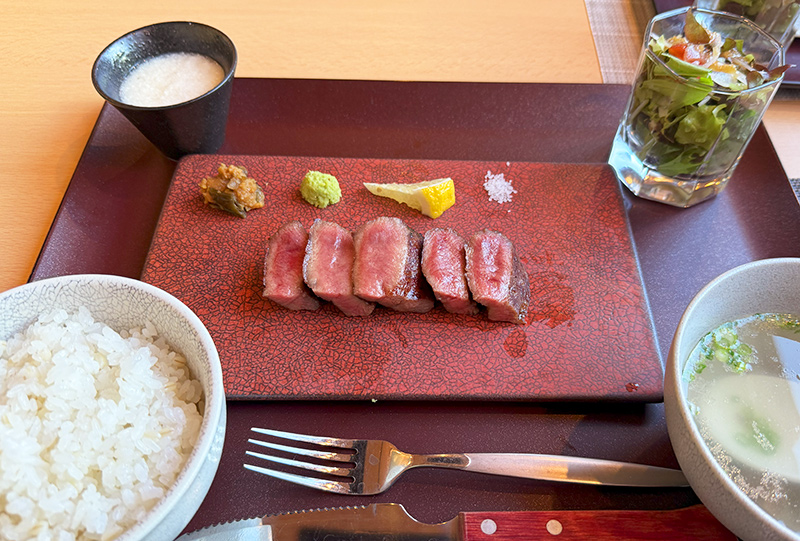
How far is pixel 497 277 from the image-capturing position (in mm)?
1720

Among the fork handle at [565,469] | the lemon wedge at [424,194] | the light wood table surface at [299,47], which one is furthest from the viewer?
the light wood table surface at [299,47]

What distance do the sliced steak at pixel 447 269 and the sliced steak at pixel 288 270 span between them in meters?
0.39

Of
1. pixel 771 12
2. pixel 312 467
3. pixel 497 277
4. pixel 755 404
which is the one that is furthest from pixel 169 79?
pixel 771 12

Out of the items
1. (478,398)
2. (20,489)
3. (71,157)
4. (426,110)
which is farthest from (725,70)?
(71,157)

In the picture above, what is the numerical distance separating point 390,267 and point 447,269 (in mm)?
183

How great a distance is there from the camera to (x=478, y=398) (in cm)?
157

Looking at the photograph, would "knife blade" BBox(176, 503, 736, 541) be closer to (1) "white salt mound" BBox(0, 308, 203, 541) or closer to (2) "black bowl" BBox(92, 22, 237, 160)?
(1) "white salt mound" BBox(0, 308, 203, 541)

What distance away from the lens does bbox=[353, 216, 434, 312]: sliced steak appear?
5.58 ft

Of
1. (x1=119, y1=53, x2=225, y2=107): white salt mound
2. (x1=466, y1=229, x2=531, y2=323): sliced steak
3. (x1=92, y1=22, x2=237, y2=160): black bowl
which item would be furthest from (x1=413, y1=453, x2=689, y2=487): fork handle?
(x1=119, y1=53, x2=225, y2=107): white salt mound

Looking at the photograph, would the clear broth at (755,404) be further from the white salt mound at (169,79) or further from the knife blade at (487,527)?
the white salt mound at (169,79)

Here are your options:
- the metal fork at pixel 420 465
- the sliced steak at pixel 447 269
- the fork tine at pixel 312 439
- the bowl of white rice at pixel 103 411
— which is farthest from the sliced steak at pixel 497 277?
the bowl of white rice at pixel 103 411

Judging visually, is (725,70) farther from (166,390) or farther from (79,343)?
(79,343)

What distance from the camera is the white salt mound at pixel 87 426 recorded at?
3.63 ft

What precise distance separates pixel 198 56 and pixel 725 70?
1.93 m
